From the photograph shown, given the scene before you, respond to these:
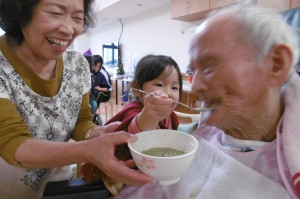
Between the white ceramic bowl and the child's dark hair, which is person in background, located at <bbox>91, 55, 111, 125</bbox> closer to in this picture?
the child's dark hair

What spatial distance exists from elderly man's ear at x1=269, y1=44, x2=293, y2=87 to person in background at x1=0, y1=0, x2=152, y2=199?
42 cm

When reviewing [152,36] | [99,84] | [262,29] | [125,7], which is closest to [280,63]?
[262,29]

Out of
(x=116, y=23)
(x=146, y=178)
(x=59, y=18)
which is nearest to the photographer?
(x=146, y=178)

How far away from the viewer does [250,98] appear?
0.66 m

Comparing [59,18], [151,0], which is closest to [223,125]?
[59,18]

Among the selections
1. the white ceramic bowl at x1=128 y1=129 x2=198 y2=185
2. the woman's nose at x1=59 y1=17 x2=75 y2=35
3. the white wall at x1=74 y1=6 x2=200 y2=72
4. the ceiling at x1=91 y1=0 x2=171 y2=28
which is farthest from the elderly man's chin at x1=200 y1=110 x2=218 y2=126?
the ceiling at x1=91 y1=0 x2=171 y2=28

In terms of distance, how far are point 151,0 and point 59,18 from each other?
396 centimetres

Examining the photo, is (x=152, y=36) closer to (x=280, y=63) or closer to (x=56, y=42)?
(x=56, y=42)

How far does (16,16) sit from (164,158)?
0.78 metres

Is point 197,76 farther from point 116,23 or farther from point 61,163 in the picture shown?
point 116,23

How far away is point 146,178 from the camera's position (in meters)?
0.57

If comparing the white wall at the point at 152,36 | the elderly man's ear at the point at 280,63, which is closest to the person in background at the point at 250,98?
the elderly man's ear at the point at 280,63

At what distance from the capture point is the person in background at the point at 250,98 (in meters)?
0.63

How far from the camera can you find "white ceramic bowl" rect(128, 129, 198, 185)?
0.51 meters
